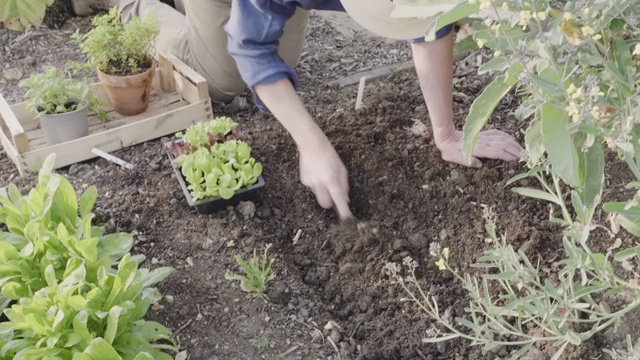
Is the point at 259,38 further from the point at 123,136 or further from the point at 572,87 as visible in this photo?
the point at 572,87

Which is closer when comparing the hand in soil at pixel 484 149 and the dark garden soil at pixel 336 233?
the dark garden soil at pixel 336 233

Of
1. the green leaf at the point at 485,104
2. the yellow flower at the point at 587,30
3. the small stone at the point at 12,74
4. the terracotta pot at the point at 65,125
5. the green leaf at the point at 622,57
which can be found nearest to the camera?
the yellow flower at the point at 587,30

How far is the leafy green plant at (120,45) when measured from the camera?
284cm

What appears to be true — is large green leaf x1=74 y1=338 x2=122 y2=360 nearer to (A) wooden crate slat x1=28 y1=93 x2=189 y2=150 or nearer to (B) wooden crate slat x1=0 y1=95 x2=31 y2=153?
(B) wooden crate slat x1=0 y1=95 x2=31 y2=153

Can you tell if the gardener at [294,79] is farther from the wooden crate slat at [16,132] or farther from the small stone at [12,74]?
the small stone at [12,74]

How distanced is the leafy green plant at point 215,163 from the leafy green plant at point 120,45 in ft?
1.91

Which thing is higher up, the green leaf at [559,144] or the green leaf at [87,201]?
the green leaf at [559,144]

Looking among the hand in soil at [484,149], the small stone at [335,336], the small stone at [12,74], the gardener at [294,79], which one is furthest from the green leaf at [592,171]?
the small stone at [12,74]

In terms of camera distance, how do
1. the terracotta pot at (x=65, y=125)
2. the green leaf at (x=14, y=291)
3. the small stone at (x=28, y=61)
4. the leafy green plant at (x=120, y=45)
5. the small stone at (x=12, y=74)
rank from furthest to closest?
A: the small stone at (x=28, y=61)
the small stone at (x=12, y=74)
the leafy green plant at (x=120, y=45)
the terracotta pot at (x=65, y=125)
the green leaf at (x=14, y=291)

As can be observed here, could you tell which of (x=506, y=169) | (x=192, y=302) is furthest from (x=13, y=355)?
(x=506, y=169)

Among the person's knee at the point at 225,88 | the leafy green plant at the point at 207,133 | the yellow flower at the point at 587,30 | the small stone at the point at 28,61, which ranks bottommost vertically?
the small stone at the point at 28,61

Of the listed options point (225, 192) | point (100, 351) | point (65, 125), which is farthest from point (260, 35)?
point (100, 351)

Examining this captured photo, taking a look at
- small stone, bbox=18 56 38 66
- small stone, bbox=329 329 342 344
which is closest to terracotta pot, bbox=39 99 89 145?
small stone, bbox=18 56 38 66

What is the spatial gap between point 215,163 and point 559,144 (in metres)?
1.37
